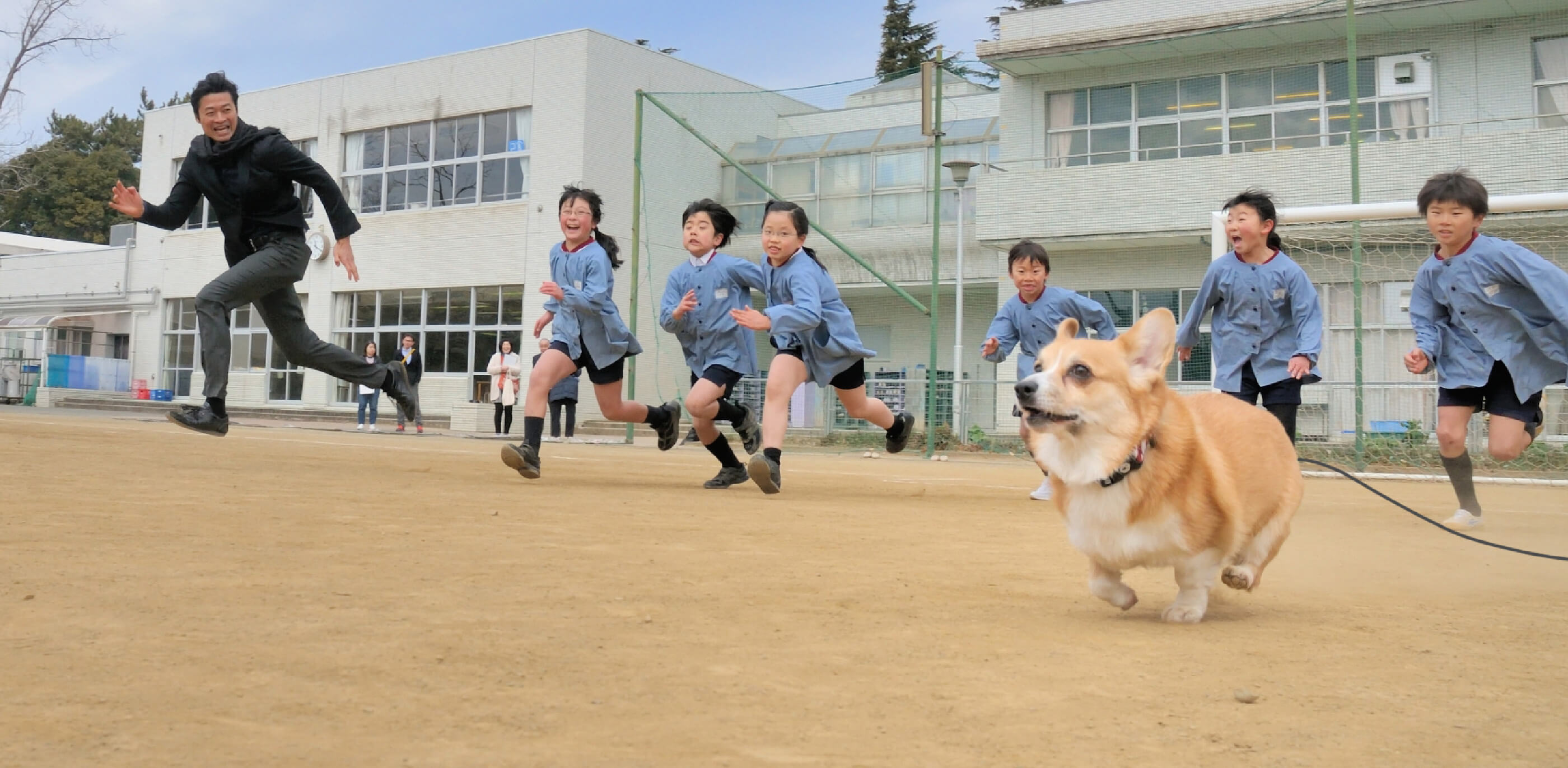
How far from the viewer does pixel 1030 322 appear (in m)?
8.41

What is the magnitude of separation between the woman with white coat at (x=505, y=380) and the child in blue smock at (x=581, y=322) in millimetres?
12978

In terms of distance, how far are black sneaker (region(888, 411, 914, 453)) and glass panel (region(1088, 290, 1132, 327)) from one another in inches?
557

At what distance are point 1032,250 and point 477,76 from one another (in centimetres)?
2569

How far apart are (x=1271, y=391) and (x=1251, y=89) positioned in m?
16.3

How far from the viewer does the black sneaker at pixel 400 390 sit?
927 centimetres

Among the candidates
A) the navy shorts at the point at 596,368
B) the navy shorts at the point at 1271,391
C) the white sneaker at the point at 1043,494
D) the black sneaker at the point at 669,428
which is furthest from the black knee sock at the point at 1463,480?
the navy shorts at the point at 596,368

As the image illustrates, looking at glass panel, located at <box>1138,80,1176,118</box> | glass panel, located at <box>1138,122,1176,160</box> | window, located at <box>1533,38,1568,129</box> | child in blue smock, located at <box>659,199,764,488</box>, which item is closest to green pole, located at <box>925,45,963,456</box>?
glass panel, located at <box>1138,122,1176,160</box>

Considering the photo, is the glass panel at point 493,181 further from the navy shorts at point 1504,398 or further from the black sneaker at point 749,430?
the navy shorts at point 1504,398

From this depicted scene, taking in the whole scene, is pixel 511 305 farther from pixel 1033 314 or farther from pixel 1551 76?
pixel 1033 314

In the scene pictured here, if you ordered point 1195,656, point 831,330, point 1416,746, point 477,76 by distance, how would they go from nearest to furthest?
1. point 1416,746
2. point 1195,656
3. point 831,330
4. point 477,76

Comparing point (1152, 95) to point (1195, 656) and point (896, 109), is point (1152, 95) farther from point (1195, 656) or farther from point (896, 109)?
point (1195, 656)

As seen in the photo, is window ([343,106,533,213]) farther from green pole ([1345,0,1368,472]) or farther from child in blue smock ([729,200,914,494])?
child in blue smock ([729,200,914,494])

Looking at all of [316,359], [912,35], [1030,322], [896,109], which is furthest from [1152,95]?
[912,35]

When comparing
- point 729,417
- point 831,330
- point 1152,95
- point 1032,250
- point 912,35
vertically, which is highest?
point 912,35
